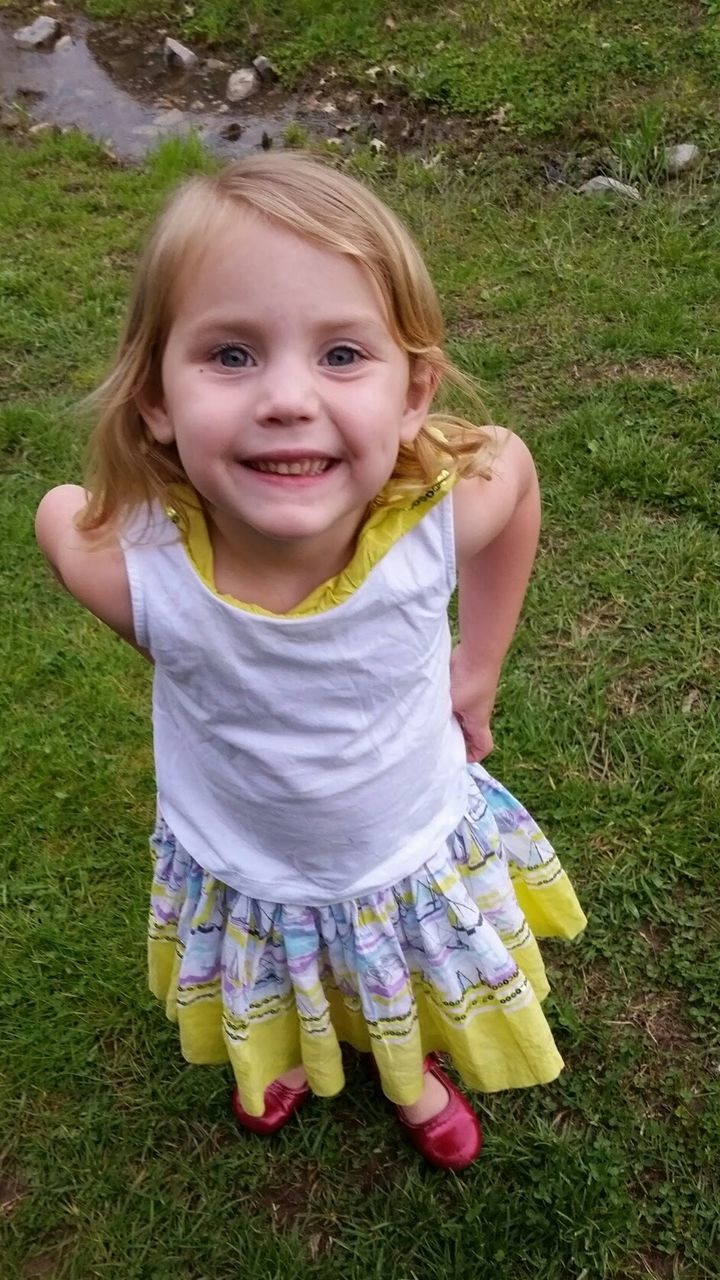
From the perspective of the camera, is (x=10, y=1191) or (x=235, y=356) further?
(x=10, y=1191)

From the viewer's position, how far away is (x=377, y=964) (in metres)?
1.62

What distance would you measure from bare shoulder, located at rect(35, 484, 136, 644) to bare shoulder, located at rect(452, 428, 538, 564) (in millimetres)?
466

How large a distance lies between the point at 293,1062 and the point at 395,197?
3.85 m

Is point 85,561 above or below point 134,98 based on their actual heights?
above

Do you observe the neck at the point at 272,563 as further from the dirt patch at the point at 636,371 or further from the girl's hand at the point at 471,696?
the dirt patch at the point at 636,371

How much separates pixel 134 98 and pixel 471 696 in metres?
5.33

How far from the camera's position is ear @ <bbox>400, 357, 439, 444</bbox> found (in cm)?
133

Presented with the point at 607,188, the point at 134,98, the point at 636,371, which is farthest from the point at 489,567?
the point at 134,98

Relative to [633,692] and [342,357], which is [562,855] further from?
[342,357]

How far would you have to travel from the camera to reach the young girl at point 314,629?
1171mm

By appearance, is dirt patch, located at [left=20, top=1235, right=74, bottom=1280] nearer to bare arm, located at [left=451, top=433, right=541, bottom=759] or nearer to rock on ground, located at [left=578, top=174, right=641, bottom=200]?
bare arm, located at [left=451, top=433, right=541, bottom=759]

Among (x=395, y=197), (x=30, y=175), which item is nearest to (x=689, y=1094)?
(x=395, y=197)

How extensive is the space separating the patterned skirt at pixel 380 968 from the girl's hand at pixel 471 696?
0.11 metres

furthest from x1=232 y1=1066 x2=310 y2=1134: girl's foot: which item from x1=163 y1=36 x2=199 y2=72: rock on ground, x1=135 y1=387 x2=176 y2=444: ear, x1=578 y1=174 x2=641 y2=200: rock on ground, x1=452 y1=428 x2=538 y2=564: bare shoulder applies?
x1=163 y1=36 x2=199 y2=72: rock on ground
